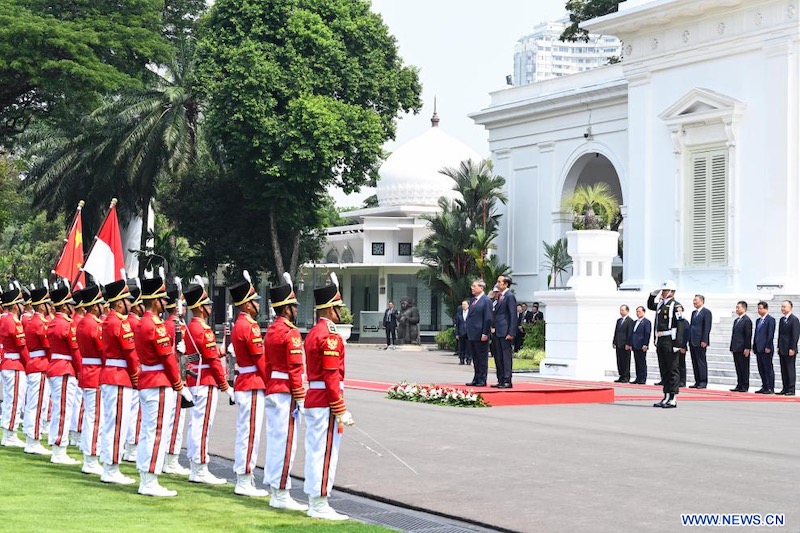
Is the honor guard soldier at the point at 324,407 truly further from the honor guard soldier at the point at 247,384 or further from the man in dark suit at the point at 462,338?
the man in dark suit at the point at 462,338

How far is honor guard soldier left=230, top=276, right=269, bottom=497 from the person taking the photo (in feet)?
36.0

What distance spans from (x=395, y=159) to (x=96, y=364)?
40561mm

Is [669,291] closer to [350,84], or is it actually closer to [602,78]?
[602,78]

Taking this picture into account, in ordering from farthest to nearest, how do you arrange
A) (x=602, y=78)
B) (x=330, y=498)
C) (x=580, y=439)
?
(x=602, y=78) < (x=580, y=439) < (x=330, y=498)

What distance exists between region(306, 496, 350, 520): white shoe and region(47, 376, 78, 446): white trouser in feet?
15.3

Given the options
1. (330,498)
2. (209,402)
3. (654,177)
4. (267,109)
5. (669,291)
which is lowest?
(330,498)

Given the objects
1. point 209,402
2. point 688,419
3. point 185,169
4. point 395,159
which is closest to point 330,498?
point 209,402

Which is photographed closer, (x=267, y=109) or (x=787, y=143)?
(x=787, y=143)

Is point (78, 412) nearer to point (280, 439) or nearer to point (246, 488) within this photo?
point (246, 488)

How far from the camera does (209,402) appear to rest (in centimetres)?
1196

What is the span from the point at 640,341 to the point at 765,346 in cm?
298

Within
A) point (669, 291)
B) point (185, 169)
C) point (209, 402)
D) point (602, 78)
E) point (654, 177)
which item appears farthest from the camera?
point (185, 169)

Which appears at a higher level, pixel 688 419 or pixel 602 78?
pixel 602 78

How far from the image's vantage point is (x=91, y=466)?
40.9 feet
